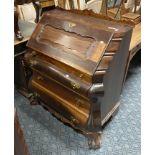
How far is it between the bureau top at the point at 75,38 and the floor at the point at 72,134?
25.0 inches

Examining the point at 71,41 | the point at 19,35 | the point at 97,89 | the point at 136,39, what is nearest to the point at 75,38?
the point at 71,41

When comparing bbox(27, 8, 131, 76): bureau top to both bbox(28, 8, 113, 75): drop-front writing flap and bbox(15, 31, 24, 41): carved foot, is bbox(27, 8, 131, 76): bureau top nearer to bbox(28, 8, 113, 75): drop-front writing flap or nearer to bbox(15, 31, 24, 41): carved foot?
bbox(28, 8, 113, 75): drop-front writing flap

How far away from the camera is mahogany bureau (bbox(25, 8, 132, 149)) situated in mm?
1336

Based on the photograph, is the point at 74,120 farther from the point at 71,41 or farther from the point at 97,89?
the point at 71,41

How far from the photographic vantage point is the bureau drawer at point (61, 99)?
1.50m

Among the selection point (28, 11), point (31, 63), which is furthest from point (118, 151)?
point (28, 11)

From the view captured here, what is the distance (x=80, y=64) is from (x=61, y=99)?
0.38m

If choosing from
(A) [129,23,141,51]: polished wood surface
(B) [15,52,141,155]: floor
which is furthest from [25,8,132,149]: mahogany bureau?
(A) [129,23,141,51]: polished wood surface

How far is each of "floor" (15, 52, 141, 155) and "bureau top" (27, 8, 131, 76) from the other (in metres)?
0.63

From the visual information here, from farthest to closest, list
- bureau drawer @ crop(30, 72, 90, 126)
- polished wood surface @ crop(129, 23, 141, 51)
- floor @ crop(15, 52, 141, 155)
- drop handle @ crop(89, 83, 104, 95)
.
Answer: polished wood surface @ crop(129, 23, 141, 51)
floor @ crop(15, 52, 141, 155)
bureau drawer @ crop(30, 72, 90, 126)
drop handle @ crop(89, 83, 104, 95)

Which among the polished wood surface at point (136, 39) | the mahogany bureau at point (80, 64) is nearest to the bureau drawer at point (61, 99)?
the mahogany bureau at point (80, 64)

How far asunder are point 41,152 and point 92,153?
38cm

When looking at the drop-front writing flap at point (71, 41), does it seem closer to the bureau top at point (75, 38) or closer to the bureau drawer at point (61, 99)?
the bureau top at point (75, 38)
